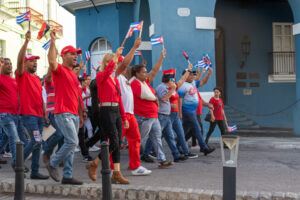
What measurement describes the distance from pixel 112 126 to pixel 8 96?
2301 millimetres

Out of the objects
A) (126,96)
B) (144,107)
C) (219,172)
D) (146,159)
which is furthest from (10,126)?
(219,172)

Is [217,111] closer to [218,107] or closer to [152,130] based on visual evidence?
[218,107]

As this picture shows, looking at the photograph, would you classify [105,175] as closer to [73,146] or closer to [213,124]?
[73,146]

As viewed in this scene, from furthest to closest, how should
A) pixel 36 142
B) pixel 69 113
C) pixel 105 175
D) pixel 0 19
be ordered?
pixel 0 19
pixel 36 142
pixel 69 113
pixel 105 175

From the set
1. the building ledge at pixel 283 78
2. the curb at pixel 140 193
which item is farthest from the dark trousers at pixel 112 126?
the building ledge at pixel 283 78

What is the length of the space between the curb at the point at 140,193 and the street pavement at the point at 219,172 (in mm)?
238

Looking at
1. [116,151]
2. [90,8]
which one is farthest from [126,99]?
[90,8]

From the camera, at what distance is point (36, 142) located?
6.19 m

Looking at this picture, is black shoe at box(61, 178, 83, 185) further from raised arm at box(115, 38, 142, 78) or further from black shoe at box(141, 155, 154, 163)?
black shoe at box(141, 155, 154, 163)

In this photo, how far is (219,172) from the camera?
22.6ft

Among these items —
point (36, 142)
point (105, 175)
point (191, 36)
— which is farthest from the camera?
point (191, 36)

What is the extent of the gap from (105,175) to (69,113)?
1429mm

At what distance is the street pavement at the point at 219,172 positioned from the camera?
581 centimetres

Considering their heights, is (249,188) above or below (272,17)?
below
